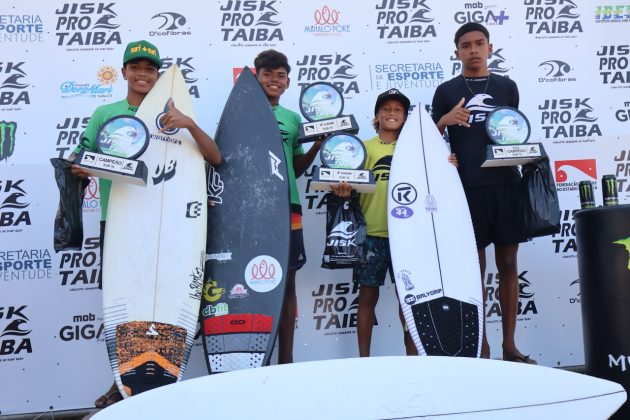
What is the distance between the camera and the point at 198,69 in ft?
13.8

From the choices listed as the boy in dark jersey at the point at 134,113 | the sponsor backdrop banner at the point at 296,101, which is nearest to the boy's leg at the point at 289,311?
the sponsor backdrop banner at the point at 296,101

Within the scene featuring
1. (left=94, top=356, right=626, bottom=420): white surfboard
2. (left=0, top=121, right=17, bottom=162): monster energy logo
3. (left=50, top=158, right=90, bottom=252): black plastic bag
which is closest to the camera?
(left=94, top=356, right=626, bottom=420): white surfboard

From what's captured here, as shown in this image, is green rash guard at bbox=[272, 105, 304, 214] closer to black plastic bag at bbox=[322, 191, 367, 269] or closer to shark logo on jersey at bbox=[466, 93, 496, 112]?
black plastic bag at bbox=[322, 191, 367, 269]

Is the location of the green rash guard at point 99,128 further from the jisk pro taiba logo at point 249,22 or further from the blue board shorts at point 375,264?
the blue board shorts at point 375,264

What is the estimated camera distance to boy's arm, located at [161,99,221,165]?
339cm

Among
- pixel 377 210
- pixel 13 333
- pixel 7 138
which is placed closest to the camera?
pixel 377 210

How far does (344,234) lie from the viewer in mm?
3400

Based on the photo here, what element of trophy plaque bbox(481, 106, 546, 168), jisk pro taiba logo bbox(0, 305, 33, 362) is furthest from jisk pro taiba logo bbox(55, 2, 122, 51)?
trophy plaque bbox(481, 106, 546, 168)

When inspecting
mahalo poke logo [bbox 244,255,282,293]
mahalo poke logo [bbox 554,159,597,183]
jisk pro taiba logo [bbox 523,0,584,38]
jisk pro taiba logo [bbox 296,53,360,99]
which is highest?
jisk pro taiba logo [bbox 523,0,584,38]


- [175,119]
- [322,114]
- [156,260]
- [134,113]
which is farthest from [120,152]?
[322,114]

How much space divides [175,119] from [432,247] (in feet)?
5.05

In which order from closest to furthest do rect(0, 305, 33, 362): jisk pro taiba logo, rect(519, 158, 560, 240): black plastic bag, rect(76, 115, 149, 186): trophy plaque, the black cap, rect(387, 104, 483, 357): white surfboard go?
rect(76, 115, 149, 186): trophy plaque → rect(387, 104, 483, 357): white surfboard → rect(519, 158, 560, 240): black plastic bag → the black cap → rect(0, 305, 33, 362): jisk pro taiba logo

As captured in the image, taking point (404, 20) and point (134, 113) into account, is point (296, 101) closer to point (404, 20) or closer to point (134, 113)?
point (404, 20)

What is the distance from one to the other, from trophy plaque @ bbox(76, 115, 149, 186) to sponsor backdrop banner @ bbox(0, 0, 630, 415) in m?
0.96
